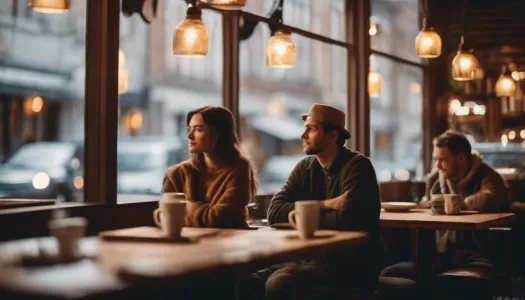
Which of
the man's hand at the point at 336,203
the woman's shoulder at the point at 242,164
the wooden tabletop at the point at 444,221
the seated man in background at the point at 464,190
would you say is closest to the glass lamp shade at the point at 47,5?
the woman's shoulder at the point at 242,164

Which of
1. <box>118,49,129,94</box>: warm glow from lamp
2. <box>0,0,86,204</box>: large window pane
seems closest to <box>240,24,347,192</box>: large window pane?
<box>118,49,129,94</box>: warm glow from lamp

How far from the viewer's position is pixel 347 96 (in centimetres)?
726

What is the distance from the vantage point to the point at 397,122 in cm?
877

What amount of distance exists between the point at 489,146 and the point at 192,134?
19.0 feet

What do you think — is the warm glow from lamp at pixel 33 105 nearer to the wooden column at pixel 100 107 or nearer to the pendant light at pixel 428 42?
the wooden column at pixel 100 107

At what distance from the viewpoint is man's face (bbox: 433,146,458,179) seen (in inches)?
204

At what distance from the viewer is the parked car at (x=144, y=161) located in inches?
175

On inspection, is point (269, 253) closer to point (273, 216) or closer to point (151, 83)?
point (273, 216)

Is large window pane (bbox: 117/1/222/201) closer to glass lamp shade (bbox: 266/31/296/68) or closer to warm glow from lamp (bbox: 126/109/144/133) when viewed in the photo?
warm glow from lamp (bbox: 126/109/144/133)

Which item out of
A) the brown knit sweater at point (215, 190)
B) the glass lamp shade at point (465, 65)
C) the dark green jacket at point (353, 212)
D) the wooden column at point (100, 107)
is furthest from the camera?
the glass lamp shade at point (465, 65)

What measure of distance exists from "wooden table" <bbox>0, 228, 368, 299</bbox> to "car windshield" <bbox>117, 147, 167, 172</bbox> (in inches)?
56.4

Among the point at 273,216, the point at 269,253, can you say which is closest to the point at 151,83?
the point at 273,216

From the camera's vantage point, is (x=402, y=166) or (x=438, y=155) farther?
(x=402, y=166)

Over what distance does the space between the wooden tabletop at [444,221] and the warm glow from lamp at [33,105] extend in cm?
203
